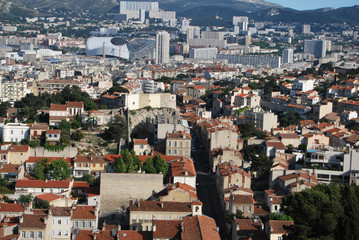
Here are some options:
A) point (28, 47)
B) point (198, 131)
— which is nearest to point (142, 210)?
point (198, 131)

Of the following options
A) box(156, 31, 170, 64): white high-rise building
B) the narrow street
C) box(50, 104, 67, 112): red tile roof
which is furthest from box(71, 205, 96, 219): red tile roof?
box(156, 31, 170, 64): white high-rise building

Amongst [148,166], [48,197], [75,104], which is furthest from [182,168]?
[75,104]

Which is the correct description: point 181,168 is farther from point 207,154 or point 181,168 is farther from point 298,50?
point 298,50

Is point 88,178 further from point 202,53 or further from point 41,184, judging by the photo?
point 202,53

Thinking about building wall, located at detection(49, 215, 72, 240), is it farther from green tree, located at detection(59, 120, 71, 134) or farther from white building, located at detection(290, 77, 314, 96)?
white building, located at detection(290, 77, 314, 96)

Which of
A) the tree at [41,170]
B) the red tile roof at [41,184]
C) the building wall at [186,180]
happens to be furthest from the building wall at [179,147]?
the red tile roof at [41,184]

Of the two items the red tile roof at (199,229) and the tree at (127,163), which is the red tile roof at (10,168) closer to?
the tree at (127,163)
